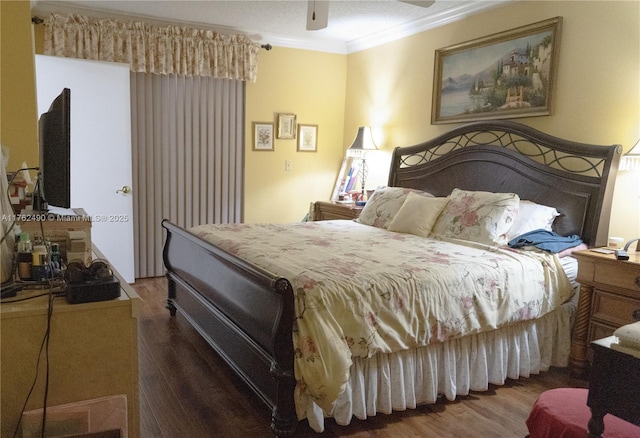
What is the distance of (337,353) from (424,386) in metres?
0.72

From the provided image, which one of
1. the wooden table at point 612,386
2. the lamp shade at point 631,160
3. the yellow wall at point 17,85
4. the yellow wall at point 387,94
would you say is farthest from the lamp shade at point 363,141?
the wooden table at point 612,386

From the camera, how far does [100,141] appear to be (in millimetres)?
4352

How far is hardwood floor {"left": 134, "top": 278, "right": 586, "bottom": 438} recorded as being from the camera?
229cm

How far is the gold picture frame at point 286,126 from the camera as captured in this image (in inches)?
213

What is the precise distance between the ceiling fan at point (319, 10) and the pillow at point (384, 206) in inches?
61.9

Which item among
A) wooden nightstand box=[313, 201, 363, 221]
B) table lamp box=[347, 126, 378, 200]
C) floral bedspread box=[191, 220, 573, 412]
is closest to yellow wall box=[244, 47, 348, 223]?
wooden nightstand box=[313, 201, 363, 221]

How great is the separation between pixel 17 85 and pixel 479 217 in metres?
2.82

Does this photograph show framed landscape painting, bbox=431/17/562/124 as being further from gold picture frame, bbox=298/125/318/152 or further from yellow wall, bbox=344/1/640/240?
gold picture frame, bbox=298/125/318/152

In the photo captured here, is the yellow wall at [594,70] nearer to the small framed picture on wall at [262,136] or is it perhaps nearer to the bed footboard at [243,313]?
the small framed picture on wall at [262,136]

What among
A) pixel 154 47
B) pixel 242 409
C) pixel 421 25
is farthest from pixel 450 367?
pixel 154 47

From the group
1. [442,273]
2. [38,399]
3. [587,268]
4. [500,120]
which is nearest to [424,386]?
[442,273]

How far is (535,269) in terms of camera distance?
2.81m

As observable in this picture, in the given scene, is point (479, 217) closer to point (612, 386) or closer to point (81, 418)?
point (612, 386)

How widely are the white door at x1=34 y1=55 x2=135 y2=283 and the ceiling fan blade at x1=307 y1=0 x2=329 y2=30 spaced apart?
2.15 metres
